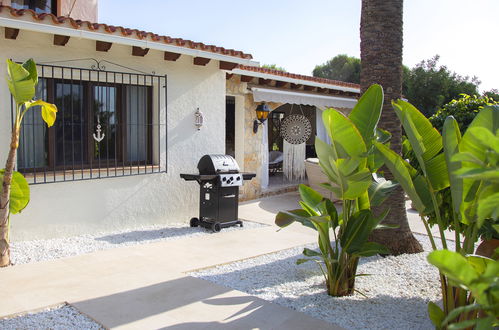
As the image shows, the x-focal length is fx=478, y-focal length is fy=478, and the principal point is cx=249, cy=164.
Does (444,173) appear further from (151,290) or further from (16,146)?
(16,146)

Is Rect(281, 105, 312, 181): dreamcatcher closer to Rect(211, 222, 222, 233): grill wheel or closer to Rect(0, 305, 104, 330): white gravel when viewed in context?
Rect(211, 222, 222, 233): grill wheel

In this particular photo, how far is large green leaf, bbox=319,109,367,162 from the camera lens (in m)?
5.28

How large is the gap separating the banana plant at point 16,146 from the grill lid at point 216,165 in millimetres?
3657

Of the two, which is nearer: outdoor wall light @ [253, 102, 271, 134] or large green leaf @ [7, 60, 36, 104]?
Answer: large green leaf @ [7, 60, 36, 104]

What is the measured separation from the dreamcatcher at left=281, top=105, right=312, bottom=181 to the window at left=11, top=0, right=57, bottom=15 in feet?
28.3

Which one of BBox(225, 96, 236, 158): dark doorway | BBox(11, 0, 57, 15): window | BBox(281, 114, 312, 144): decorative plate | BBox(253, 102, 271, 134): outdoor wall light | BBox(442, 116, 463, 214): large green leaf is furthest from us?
BBox(225, 96, 236, 158): dark doorway

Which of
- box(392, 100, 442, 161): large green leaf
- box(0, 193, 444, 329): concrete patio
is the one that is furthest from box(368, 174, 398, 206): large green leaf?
box(0, 193, 444, 329): concrete patio

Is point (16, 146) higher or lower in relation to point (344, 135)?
lower

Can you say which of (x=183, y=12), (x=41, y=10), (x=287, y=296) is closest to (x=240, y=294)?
(x=287, y=296)

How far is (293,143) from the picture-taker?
58.1ft

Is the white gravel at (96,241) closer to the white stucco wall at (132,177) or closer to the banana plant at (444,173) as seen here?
the white stucco wall at (132,177)

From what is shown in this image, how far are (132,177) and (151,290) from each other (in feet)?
13.8

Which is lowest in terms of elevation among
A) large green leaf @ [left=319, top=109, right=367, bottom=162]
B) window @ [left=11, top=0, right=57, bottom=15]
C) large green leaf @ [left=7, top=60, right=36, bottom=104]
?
large green leaf @ [left=319, top=109, right=367, bottom=162]

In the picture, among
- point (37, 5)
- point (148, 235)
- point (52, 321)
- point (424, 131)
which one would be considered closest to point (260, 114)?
point (148, 235)
